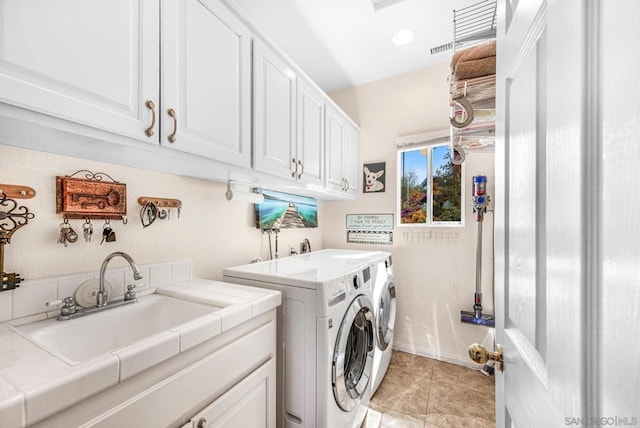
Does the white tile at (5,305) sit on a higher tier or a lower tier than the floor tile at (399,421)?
higher

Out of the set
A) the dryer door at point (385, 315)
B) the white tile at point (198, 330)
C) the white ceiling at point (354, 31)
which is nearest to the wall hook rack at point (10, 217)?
the white tile at point (198, 330)

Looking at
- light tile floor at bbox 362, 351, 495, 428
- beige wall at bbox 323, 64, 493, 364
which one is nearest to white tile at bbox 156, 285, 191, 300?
light tile floor at bbox 362, 351, 495, 428

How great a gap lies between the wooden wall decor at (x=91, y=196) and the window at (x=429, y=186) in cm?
232

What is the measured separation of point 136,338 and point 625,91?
5.11ft

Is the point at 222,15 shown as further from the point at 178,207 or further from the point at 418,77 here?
the point at 418,77

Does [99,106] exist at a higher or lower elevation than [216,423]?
higher

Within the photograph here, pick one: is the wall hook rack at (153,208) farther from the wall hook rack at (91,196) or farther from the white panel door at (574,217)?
the white panel door at (574,217)

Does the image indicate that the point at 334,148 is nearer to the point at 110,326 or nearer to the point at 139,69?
the point at 139,69

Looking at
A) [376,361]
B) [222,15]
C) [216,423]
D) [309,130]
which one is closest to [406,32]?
[309,130]

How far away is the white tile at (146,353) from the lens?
70cm

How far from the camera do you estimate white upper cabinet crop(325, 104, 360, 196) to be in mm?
2289

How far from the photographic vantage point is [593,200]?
327 mm

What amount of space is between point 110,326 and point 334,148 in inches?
74.8

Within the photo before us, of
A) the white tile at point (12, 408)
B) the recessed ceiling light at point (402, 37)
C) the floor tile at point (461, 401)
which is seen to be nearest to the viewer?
the white tile at point (12, 408)
